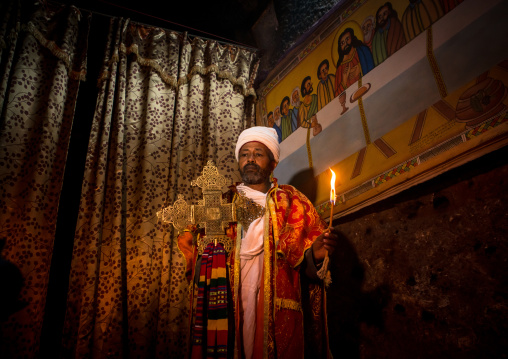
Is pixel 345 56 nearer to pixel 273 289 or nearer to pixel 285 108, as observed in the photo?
pixel 285 108

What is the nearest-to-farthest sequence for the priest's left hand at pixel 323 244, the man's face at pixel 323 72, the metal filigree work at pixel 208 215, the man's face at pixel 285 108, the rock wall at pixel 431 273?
the rock wall at pixel 431 273 < the priest's left hand at pixel 323 244 < the metal filigree work at pixel 208 215 < the man's face at pixel 323 72 < the man's face at pixel 285 108

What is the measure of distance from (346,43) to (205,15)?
2444 millimetres

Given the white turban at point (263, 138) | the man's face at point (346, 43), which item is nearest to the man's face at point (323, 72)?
the man's face at point (346, 43)

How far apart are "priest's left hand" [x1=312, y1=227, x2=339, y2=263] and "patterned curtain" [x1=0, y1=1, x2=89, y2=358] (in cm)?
205

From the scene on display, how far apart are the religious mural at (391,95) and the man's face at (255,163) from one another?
43 cm

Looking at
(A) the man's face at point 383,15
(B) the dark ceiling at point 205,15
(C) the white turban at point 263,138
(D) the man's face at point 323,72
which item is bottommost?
(C) the white turban at point 263,138

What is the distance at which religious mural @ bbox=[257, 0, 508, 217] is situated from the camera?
6.42ft

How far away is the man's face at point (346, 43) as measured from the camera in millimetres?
2982

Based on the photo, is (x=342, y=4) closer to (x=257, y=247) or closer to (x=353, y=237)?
(x=353, y=237)

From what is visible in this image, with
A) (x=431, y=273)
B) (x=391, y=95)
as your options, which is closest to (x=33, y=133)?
(x=391, y=95)

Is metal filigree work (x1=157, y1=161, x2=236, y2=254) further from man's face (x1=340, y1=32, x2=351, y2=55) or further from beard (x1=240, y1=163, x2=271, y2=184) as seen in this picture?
man's face (x1=340, y1=32, x2=351, y2=55)

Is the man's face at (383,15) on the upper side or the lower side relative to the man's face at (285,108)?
upper

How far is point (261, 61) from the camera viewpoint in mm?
4336

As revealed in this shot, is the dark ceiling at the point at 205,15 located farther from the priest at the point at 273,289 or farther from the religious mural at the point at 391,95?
the priest at the point at 273,289
